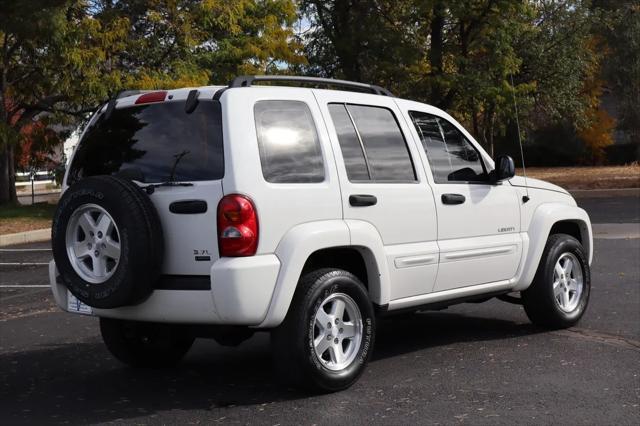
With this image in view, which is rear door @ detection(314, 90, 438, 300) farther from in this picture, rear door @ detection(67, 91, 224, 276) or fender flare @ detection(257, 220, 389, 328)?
rear door @ detection(67, 91, 224, 276)

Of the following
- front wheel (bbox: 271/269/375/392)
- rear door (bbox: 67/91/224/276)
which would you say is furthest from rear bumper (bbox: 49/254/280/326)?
front wheel (bbox: 271/269/375/392)

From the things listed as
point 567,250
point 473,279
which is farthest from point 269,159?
point 567,250

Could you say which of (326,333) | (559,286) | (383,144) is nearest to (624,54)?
(559,286)

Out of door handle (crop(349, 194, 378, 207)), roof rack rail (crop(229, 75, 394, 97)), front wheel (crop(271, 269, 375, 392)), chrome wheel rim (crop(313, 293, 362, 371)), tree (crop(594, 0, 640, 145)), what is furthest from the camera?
tree (crop(594, 0, 640, 145))

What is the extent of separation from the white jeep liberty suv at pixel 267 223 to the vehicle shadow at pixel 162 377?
30 centimetres

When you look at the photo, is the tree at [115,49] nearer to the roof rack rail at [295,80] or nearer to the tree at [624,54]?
the tree at [624,54]

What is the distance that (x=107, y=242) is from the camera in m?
5.43

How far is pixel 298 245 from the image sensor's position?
5387mm

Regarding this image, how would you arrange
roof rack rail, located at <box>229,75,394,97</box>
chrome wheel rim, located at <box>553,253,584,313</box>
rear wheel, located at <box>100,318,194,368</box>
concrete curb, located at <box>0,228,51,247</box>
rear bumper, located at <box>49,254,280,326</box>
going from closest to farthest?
rear bumper, located at <box>49,254,280,326</box>, roof rack rail, located at <box>229,75,394,97</box>, rear wheel, located at <box>100,318,194,368</box>, chrome wheel rim, located at <box>553,253,584,313</box>, concrete curb, located at <box>0,228,51,247</box>

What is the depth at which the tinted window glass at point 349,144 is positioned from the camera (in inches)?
235

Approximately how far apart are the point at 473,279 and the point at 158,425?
2757mm

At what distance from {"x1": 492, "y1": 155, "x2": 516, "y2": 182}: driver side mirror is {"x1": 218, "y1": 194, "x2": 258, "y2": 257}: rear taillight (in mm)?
Answer: 2446

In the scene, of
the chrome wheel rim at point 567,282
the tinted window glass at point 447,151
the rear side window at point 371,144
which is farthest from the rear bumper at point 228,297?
the chrome wheel rim at point 567,282

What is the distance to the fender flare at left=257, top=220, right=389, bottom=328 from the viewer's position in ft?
17.4
